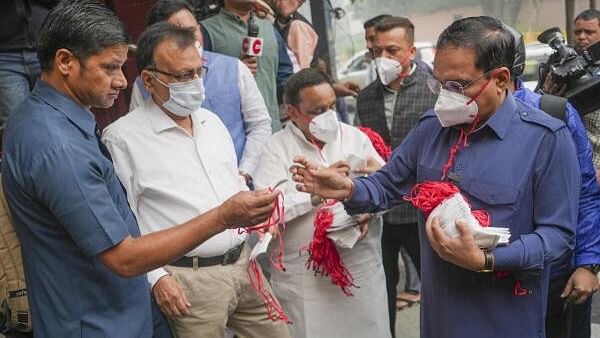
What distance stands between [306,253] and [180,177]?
0.83 meters

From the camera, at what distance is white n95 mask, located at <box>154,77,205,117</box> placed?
2.79 meters

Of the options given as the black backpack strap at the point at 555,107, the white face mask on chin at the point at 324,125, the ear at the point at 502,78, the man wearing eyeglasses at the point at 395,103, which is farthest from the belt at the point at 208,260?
the black backpack strap at the point at 555,107

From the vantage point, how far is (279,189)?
2695mm

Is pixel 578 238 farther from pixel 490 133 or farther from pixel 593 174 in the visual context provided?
pixel 490 133

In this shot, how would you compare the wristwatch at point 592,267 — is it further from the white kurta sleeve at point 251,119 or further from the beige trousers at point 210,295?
the white kurta sleeve at point 251,119

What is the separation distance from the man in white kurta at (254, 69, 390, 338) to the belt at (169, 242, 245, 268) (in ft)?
1.40

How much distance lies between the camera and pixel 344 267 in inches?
126

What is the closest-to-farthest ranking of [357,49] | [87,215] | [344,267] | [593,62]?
[87,215], [344,267], [593,62], [357,49]

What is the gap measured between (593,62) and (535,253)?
184 cm

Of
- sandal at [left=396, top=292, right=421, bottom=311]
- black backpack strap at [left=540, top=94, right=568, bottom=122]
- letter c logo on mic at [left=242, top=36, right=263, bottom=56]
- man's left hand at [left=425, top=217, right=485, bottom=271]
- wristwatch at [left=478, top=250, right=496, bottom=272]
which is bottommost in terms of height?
sandal at [left=396, top=292, right=421, bottom=311]

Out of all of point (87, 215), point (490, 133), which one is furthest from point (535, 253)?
point (87, 215)

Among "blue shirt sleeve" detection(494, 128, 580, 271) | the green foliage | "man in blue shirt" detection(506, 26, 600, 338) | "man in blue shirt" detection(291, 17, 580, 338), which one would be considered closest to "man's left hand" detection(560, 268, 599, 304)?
"man in blue shirt" detection(506, 26, 600, 338)

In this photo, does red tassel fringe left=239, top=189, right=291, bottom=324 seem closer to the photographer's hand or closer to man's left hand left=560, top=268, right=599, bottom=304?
man's left hand left=560, top=268, right=599, bottom=304

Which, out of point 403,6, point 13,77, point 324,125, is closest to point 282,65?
point 324,125
